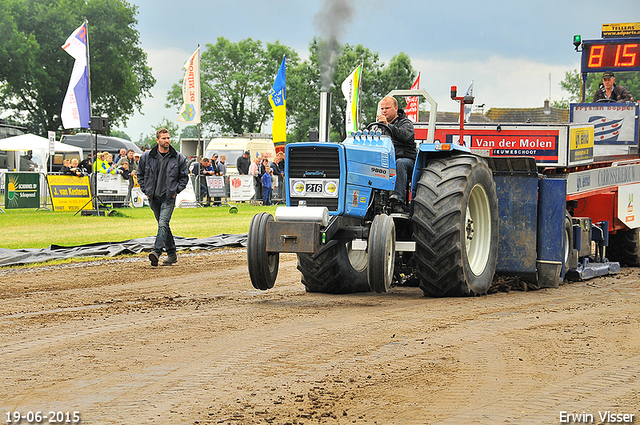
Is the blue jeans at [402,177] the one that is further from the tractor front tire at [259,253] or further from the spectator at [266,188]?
the spectator at [266,188]

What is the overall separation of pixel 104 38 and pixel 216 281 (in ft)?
180

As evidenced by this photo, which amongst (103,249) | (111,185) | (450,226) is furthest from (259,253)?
(111,185)

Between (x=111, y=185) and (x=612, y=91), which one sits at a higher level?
(x=612, y=91)

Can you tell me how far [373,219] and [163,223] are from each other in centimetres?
461

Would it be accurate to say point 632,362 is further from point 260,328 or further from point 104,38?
point 104,38

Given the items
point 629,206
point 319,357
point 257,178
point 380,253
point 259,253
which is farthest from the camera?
point 257,178

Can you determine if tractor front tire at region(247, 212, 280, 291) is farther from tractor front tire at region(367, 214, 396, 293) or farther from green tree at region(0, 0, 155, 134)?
green tree at region(0, 0, 155, 134)

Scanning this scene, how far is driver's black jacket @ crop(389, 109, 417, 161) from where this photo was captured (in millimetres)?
8312

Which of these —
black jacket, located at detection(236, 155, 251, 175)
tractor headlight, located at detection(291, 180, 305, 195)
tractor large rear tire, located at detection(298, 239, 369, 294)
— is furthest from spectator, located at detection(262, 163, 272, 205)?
tractor headlight, located at detection(291, 180, 305, 195)

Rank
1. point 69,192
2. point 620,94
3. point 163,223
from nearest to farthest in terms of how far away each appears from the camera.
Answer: point 163,223, point 620,94, point 69,192

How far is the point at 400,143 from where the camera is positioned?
8.40 m

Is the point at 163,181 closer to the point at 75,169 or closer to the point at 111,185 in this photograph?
the point at 111,185

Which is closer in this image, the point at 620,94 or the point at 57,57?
the point at 620,94

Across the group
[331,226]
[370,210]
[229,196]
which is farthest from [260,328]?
[229,196]
